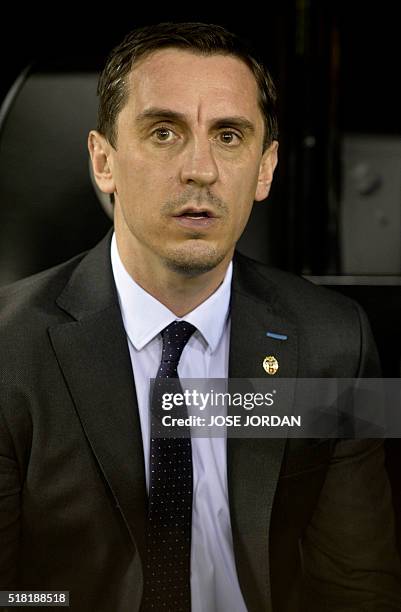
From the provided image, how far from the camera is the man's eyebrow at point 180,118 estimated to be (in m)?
0.84

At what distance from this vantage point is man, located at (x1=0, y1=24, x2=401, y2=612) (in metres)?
0.87

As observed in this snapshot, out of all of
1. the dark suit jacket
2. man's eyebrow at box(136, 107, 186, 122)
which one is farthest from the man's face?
the dark suit jacket

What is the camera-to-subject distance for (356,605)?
3.18 feet

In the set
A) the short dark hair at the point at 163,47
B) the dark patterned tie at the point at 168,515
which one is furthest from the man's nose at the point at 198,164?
the dark patterned tie at the point at 168,515

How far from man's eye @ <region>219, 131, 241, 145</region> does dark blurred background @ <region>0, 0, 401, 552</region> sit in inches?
4.7

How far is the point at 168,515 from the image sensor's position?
2.92 feet

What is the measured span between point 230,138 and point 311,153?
169 mm

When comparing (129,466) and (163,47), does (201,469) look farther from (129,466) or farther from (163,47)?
(163,47)

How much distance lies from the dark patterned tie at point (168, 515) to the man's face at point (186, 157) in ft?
0.53

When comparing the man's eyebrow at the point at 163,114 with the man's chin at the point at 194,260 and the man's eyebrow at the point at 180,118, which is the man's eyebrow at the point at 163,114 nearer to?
the man's eyebrow at the point at 180,118

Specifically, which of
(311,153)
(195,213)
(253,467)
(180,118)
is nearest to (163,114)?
(180,118)

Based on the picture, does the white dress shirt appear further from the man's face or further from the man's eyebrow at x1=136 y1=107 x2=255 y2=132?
the man's eyebrow at x1=136 y1=107 x2=255 y2=132

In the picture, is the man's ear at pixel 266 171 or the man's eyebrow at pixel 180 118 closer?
the man's eyebrow at pixel 180 118

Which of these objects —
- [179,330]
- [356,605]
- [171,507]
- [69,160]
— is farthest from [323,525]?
[69,160]
